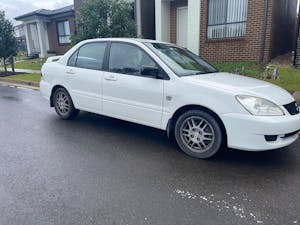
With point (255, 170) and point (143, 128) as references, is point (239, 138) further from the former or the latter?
point (143, 128)

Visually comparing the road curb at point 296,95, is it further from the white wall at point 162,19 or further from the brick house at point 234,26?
the white wall at point 162,19

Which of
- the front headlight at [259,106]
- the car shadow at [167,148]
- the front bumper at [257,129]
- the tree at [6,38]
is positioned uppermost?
the tree at [6,38]

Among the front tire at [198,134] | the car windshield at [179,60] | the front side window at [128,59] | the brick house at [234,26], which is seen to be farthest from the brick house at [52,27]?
the front tire at [198,134]

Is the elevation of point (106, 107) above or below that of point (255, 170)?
above

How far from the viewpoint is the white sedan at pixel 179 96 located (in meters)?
3.37

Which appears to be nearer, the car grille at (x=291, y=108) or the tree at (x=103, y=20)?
the car grille at (x=291, y=108)

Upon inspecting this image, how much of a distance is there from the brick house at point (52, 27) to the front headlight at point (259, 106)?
64.9 ft

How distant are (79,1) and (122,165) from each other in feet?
52.1

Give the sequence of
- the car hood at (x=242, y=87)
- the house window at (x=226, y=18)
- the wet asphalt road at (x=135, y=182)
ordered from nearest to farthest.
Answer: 1. the wet asphalt road at (x=135, y=182)
2. the car hood at (x=242, y=87)
3. the house window at (x=226, y=18)

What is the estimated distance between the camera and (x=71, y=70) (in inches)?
205

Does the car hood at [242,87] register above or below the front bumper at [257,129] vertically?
above

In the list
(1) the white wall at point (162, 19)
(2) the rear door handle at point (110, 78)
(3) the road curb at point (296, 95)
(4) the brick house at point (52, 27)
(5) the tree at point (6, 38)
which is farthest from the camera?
(4) the brick house at point (52, 27)

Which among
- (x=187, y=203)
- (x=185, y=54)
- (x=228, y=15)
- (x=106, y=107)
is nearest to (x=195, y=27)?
(x=228, y=15)

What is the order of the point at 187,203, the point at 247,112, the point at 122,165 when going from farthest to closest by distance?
the point at 122,165
the point at 247,112
the point at 187,203
